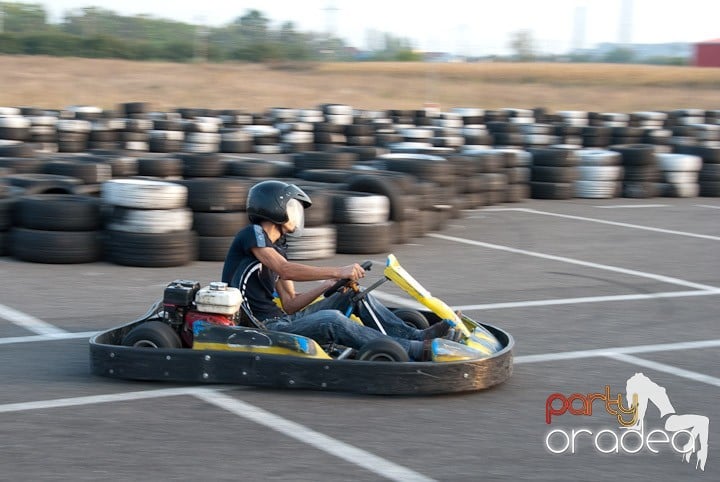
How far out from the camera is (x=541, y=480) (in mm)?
4238

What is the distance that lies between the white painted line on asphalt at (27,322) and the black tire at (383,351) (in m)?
2.40

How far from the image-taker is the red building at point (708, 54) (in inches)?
2398

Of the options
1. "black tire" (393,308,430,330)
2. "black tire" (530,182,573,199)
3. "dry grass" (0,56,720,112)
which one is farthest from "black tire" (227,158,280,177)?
"dry grass" (0,56,720,112)

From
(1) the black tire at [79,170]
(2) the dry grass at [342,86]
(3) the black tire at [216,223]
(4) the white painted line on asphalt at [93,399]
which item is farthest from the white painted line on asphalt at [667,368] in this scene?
(2) the dry grass at [342,86]

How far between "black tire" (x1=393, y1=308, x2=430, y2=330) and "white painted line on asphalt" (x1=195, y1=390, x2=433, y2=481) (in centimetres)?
139

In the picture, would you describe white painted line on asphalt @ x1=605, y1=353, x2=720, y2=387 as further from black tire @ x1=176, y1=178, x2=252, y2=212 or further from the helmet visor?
black tire @ x1=176, y1=178, x2=252, y2=212

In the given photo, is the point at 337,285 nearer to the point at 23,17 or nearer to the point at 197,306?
the point at 197,306

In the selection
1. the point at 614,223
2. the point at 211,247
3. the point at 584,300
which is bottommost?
the point at 614,223

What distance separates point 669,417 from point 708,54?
60688mm

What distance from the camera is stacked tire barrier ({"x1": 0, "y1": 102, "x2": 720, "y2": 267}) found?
362 inches

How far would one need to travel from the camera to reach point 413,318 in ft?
20.4

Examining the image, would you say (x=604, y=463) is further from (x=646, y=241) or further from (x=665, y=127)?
(x=665, y=127)

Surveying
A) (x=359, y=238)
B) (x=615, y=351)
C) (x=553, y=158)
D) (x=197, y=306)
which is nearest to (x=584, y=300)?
(x=615, y=351)

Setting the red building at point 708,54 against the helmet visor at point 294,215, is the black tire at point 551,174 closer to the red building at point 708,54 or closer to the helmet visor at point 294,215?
the helmet visor at point 294,215
